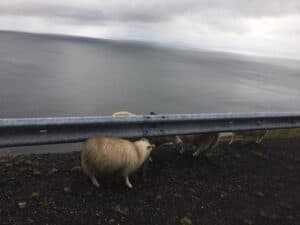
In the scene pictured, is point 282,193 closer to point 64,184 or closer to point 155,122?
point 155,122

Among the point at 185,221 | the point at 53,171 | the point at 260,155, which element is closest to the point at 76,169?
the point at 53,171

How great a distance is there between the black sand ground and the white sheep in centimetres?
18

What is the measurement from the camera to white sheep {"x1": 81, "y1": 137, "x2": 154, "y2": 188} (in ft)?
15.6

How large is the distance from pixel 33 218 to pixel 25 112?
2513 centimetres

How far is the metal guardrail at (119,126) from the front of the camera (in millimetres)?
4262

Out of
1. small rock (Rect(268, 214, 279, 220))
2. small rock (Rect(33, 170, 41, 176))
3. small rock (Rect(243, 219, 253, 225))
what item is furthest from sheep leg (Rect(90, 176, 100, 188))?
small rock (Rect(268, 214, 279, 220))

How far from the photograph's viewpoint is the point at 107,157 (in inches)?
189

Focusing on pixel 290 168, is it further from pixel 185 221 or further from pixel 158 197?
pixel 185 221

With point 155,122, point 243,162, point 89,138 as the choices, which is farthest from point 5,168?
point 243,162

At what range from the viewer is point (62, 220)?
389 centimetres

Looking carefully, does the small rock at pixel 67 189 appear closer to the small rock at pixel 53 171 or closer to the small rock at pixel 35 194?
the small rock at pixel 35 194

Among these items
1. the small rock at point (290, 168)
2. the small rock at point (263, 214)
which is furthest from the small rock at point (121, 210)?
the small rock at point (290, 168)

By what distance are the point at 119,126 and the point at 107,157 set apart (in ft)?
1.65

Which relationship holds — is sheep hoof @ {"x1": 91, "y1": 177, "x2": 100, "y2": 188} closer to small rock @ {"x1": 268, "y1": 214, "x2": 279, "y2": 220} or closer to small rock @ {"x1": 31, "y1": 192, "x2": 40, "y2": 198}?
small rock @ {"x1": 31, "y1": 192, "x2": 40, "y2": 198}
